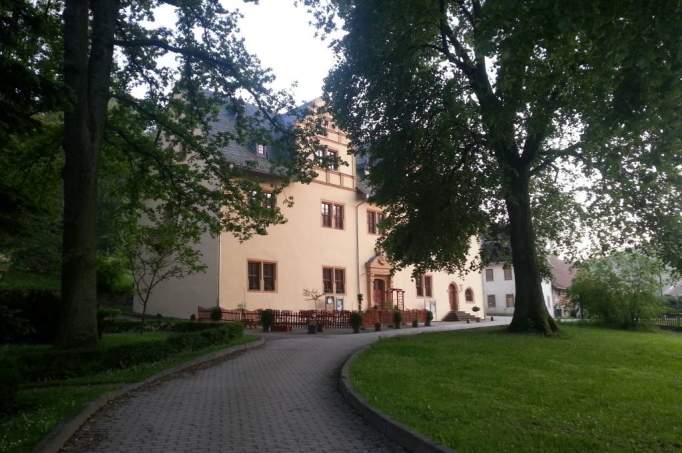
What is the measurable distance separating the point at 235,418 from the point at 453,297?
1427 inches

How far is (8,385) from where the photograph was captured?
7789 mm

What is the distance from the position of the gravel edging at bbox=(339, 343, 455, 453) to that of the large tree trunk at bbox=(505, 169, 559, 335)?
12157 mm

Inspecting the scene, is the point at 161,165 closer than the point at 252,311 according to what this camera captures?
Yes

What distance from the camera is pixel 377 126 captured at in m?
19.1

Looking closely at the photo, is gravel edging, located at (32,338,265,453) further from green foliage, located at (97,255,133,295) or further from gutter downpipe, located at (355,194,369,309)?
gutter downpipe, located at (355,194,369,309)

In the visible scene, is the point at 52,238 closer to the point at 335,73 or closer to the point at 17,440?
the point at 17,440

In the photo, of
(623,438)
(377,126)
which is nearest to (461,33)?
(377,126)

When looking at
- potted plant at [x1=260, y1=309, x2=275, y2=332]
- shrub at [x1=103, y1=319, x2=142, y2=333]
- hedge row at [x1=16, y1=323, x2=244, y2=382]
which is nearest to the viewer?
hedge row at [x1=16, y1=323, x2=244, y2=382]

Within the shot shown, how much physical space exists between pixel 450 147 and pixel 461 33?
567cm

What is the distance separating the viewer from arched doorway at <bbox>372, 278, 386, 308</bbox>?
35875 millimetres

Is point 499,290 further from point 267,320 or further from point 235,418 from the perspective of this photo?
point 235,418

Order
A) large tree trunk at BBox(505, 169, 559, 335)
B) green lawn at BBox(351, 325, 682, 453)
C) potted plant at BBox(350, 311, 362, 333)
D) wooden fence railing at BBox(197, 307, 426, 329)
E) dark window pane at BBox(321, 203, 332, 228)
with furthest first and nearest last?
dark window pane at BBox(321, 203, 332, 228), wooden fence railing at BBox(197, 307, 426, 329), potted plant at BBox(350, 311, 362, 333), large tree trunk at BBox(505, 169, 559, 335), green lawn at BBox(351, 325, 682, 453)

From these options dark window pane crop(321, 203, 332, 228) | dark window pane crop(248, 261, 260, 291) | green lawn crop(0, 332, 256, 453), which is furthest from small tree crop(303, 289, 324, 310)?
green lawn crop(0, 332, 256, 453)

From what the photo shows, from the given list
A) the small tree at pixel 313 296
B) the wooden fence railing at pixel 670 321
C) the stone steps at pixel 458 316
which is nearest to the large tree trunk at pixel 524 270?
the small tree at pixel 313 296
